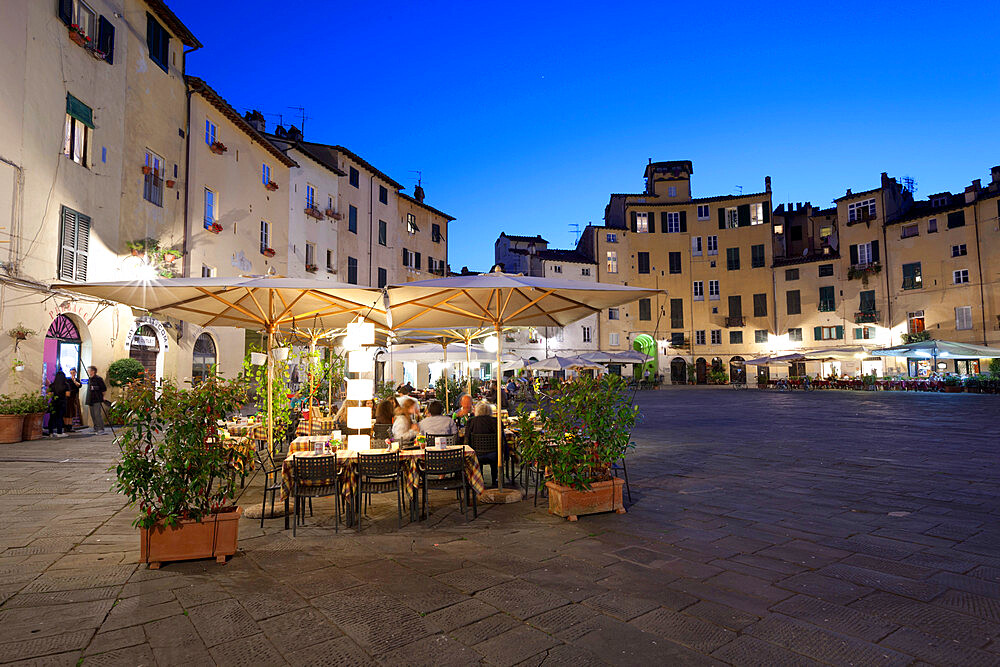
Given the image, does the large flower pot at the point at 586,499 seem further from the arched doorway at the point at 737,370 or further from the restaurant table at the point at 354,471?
the arched doorway at the point at 737,370

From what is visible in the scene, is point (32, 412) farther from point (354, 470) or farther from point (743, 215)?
point (743, 215)

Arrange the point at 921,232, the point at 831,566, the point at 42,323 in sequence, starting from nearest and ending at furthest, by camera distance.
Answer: the point at 831,566
the point at 42,323
the point at 921,232

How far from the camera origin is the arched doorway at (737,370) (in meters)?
44.8

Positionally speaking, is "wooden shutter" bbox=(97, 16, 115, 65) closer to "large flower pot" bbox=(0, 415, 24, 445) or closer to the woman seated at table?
"large flower pot" bbox=(0, 415, 24, 445)

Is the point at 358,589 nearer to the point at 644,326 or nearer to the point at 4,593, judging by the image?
the point at 4,593

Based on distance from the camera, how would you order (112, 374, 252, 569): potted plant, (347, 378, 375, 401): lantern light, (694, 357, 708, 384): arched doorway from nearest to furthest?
(112, 374, 252, 569): potted plant → (347, 378, 375, 401): lantern light → (694, 357, 708, 384): arched doorway

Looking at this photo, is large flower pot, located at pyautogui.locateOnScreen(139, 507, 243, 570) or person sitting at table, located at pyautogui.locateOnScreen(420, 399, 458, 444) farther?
person sitting at table, located at pyautogui.locateOnScreen(420, 399, 458, 444)

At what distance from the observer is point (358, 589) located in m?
4.02

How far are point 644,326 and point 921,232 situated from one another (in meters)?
19.2

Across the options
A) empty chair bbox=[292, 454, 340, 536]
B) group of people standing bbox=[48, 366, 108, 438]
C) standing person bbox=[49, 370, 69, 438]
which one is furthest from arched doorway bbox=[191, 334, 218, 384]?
empty chair bbox=[292, 454, 340, 536]

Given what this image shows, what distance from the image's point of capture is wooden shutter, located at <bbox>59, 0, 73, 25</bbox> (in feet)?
41.9

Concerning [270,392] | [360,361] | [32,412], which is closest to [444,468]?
[360,361]

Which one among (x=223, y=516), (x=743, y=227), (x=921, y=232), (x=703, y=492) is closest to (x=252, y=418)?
(x=223, y=516)

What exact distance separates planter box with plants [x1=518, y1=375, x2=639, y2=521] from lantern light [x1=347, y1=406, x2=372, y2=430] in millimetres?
1898
